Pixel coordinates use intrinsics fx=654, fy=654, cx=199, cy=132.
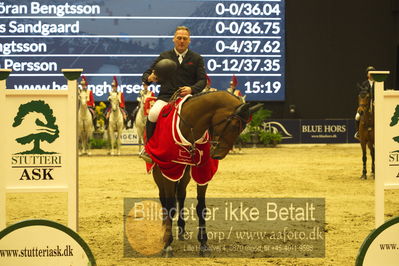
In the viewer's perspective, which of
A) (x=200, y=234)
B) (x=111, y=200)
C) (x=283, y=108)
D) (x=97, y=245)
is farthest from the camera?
(x=283, y=108)

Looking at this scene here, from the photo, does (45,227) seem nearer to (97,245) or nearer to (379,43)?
(97,245)

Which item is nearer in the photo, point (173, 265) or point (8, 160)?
point (8, 160)

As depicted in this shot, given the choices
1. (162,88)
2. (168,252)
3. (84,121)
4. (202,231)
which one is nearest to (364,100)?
(162,88)

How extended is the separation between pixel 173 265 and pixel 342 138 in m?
18.9

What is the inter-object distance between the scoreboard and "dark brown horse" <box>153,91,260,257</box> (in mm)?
14890

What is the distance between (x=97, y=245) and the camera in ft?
20.5

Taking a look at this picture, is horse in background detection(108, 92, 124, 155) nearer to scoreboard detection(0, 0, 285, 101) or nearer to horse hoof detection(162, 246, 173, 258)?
scoreboard detection(0, 0, 285, 101)

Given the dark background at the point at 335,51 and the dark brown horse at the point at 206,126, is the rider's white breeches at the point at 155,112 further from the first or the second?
the dark background at the point at 335,51

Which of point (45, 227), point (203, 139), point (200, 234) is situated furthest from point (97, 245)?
point (45, 227)

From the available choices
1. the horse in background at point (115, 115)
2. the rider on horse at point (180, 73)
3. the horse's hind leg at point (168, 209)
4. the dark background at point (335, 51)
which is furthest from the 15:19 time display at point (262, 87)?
the horse's hind leg at point (168, 209)

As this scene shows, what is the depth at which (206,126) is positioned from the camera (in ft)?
18.5

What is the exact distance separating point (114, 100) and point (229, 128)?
13613mm

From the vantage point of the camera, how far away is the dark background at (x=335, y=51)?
22.5 metres

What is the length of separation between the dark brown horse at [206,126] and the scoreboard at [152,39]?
1489 cm
